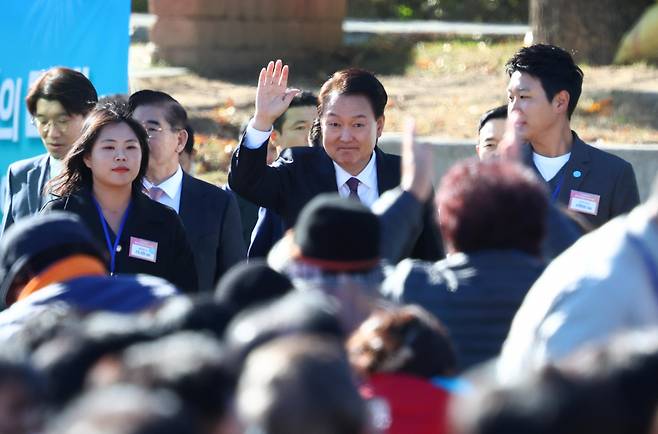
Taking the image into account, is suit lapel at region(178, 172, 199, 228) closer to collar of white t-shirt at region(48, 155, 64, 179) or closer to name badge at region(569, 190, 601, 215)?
collar of white t-shirt at region(48, 155, 64, 179)

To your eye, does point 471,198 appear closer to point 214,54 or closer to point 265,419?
point 265,419

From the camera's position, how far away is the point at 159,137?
6.93 m

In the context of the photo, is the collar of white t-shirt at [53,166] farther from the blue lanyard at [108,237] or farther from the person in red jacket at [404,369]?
the person in red jacket at [404,369]

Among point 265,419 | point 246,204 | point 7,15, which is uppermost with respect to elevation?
point 7,15

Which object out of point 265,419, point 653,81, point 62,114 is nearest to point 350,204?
point 265,419

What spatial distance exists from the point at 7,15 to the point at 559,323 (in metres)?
5.22

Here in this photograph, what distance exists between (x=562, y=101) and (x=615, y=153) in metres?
3.20

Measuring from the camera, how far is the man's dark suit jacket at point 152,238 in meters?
6.06

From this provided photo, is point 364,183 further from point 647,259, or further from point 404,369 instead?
point 404,369

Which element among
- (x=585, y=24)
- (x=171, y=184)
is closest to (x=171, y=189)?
(x=171, y=184)

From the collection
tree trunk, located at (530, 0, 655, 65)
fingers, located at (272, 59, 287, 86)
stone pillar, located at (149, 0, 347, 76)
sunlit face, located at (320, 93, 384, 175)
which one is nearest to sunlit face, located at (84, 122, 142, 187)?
fingers, located at (272, 59, 287, 86)

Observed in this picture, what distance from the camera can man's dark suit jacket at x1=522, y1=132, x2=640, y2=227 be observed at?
6.45 m

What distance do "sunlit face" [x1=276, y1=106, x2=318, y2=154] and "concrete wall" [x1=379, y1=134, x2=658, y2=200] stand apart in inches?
92.6

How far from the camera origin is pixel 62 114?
275 inches
